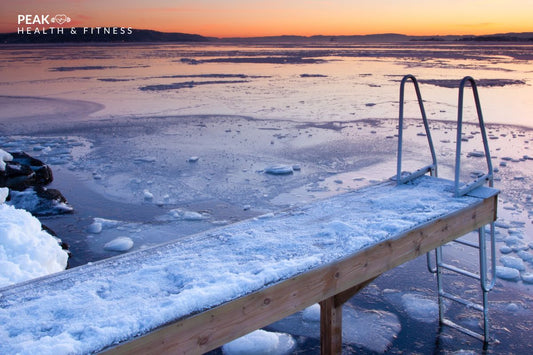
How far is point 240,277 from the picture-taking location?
2328 millimetres

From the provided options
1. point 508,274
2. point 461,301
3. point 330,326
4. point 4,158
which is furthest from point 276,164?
point 330,326

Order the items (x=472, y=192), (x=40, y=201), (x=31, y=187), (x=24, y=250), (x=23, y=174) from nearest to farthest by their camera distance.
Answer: (x=472, y=192)
(x=24, y=250)
(x=40, y=201)
(x=31, y=187)
(x=23, y=174)

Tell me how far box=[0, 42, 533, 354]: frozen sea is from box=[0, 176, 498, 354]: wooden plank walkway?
3.75ft

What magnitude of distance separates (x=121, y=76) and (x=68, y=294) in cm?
2519

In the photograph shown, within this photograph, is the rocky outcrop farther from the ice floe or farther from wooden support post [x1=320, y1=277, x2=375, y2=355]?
wooden support post [x1=320, y1=277, x2=375, y2=355]

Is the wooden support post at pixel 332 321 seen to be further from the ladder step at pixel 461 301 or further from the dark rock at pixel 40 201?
the dark rock at pixel 40 201

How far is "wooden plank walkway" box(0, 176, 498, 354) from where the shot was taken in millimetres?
2023

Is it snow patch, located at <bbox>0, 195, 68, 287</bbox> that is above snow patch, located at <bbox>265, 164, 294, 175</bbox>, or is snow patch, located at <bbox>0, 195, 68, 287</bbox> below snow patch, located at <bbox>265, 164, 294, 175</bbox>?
below

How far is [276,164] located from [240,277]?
21.2 feet

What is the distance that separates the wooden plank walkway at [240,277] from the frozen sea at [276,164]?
1.14m

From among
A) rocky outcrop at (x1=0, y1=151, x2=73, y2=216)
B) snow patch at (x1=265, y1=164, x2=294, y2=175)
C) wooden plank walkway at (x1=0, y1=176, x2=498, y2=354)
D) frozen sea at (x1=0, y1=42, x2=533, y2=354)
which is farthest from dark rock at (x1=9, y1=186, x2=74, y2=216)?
wooden plank walkway at (x1=0, y1=176, x2=498, y2=354)

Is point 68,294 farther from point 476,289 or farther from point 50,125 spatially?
point 50,125

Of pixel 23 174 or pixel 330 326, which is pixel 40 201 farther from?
pixel 330 326

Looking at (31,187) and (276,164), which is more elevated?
(276,164)
